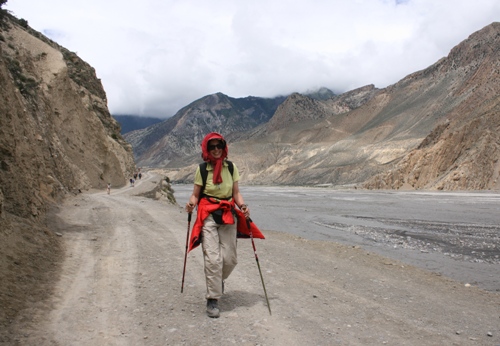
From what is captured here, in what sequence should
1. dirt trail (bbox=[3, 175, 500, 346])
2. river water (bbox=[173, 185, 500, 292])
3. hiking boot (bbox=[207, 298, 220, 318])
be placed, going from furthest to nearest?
river water (bbox=[173, 185, 500, 292]), hiking boot (bbox=[207, 298, 220, 318]), dirt trail (bbox=[3, 175, 500, 346])

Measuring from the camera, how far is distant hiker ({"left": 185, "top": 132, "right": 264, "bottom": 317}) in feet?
16.0

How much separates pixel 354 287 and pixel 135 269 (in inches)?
138

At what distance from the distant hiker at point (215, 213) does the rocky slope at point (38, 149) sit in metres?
2.12

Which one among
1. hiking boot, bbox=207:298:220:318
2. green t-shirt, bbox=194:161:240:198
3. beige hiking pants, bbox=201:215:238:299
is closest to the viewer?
hiking boot, bbox=207:298:220:318

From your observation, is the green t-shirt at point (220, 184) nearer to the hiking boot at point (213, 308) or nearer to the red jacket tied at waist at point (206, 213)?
the red jacket tied at waist at point (206, 213)

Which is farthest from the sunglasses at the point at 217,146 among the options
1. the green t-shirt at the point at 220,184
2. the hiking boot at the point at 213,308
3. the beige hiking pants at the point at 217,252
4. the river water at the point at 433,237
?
the river water at the point at 433,237

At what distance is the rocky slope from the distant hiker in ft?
6.95

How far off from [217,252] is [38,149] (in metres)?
13.9

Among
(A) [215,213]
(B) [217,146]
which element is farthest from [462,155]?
(A) [215,213]

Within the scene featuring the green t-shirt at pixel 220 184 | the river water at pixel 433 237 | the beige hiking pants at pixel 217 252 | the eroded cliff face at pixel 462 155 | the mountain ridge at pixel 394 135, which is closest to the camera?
the beige hiking pants at pixel 217 252

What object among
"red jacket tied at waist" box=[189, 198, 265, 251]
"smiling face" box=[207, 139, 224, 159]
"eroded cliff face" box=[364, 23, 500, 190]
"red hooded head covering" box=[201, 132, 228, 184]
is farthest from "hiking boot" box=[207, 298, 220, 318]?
"eroded cliff face" box=[364, 23, 500, 190]

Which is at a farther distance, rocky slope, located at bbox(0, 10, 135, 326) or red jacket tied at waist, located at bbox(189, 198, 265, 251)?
rocky slope, located at bbox(0, 10, 135, 326)

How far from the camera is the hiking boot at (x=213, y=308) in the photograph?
15.3 ft

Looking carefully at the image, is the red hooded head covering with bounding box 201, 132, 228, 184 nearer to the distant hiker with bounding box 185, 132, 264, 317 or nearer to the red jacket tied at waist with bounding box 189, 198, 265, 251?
the distant hiker with bounding box 185, 132, 264, 317
